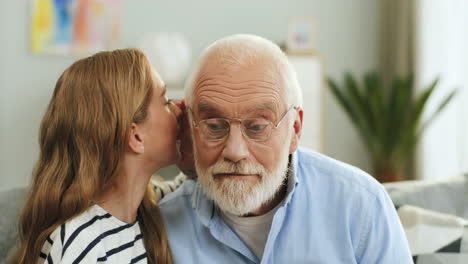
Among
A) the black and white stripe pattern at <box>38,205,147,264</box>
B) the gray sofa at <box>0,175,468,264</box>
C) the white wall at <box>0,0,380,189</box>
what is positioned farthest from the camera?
the white wall at <box>0,0,380,189</box>

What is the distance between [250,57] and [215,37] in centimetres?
339

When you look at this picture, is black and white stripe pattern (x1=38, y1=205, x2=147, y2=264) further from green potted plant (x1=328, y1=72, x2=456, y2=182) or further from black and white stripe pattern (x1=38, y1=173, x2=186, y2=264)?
green potted plant (x1=328, y1=72, x2=456, y2=182)

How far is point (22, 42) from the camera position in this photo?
14.6 ft

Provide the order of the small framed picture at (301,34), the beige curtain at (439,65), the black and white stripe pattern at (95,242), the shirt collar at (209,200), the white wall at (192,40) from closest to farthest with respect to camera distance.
Result: the black and white stripe pattern at (95,242) < the shirt collar at (209,200) < the beige curtain at (439,65) < the white wall at (192,40) < the small framed picture at (301,34)

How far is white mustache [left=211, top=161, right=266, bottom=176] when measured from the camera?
5.00 ft

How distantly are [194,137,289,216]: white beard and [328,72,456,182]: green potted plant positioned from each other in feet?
9.60

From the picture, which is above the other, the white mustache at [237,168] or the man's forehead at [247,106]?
the man's forehead at [247,106]

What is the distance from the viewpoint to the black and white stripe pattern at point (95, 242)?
4.50ft

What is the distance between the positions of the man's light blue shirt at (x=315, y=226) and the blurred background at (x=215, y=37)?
2537 mm

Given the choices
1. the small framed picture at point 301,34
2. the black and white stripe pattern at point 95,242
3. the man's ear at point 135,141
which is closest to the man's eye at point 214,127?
the man's ear at point 135,141

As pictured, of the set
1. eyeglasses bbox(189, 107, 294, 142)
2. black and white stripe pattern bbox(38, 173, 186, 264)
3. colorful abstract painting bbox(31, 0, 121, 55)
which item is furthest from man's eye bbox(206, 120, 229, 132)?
colorful abstract painting bbox(31, 0, 121, 55)

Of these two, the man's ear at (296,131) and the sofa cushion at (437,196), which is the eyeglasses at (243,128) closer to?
the man's ear at (296,131)

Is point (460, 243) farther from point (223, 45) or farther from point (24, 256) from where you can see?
point (24, 256)

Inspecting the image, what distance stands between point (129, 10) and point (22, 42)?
92 centimetres
